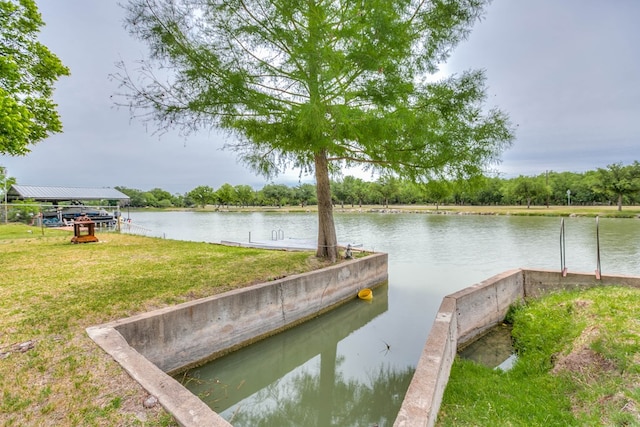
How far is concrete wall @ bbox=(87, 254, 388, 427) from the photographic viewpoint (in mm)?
2762

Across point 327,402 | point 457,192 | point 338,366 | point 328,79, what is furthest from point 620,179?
point 327,402

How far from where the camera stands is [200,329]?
15.9ft

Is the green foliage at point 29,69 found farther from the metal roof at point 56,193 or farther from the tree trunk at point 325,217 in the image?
the metal roof at point 56,193

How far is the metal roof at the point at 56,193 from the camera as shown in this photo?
Answer: 110ft

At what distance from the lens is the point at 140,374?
2.99 meters

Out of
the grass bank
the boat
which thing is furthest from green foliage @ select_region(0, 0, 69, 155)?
the boat

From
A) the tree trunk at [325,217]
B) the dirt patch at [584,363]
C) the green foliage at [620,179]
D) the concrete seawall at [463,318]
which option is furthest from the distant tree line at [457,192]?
the dirt patch at [584,363]

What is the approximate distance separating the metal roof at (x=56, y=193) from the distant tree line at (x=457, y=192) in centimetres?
2511

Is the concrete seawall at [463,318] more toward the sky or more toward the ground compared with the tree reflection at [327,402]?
more toward the sky

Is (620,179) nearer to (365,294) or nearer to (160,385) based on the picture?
(365,294)

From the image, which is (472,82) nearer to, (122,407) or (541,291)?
(541,291)

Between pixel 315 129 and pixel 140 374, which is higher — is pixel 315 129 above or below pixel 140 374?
above

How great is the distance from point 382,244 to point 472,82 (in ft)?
36.6

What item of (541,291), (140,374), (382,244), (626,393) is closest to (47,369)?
(140,374)
